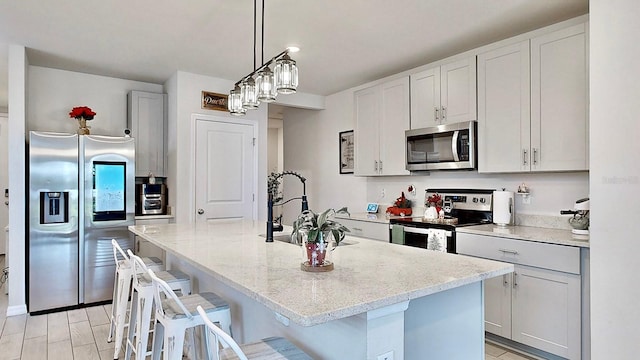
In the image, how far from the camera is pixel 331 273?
1.59 m

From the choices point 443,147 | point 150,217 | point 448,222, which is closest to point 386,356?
point 448,222

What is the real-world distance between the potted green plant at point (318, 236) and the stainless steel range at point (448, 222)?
5.91 ft

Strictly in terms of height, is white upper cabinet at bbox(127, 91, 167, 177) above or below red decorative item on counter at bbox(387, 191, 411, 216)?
above

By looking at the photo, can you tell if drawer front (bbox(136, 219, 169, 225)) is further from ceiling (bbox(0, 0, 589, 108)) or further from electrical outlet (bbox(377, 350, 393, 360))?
electrical outlet (bbox(377, 350, 393, 360))

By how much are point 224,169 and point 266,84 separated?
2.42 metres

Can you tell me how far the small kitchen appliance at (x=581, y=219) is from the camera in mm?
2635

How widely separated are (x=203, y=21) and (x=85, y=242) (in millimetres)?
2494

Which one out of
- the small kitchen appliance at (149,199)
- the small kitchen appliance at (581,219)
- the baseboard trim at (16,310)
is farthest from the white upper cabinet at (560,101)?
the baseboard trim at (16,310)

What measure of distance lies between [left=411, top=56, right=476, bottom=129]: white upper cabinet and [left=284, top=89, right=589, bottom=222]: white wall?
58 centimetres

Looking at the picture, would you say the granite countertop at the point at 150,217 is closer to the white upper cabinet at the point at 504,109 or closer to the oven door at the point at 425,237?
the oven door at the point at 425,237

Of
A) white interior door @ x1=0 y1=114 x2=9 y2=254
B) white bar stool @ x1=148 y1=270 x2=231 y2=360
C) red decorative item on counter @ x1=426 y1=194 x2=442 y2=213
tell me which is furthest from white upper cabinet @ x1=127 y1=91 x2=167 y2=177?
white interior door @ x1=0 y1=114 x2=9 y2=254

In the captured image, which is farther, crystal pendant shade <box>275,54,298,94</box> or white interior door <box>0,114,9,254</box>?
Answer: white interior door <box>0,114,9,254</box>

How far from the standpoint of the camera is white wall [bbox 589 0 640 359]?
1.97m

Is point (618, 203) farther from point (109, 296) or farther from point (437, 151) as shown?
point (109, 296)
